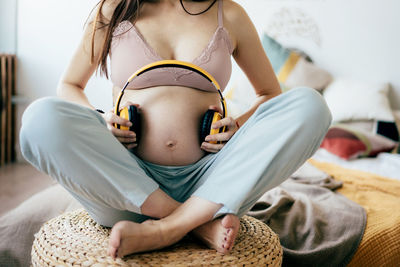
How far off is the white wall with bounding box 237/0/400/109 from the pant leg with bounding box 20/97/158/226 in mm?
2146

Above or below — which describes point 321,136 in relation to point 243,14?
below

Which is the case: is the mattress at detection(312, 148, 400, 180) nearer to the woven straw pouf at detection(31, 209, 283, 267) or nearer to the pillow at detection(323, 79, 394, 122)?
the pillow at detection(323, 79, 394, 122)

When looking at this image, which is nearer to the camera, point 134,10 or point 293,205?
point 134,10

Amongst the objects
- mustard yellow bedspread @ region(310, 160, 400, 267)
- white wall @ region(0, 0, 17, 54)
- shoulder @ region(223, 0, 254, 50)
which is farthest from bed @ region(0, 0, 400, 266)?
white wall @ region(0, 0, 17, 54)

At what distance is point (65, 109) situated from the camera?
2.39 ft

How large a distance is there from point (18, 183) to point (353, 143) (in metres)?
1.88

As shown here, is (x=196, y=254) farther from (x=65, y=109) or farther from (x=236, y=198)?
(x=65, y=109)

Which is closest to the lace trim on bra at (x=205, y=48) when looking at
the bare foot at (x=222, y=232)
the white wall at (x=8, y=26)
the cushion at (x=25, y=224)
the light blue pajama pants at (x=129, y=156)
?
the light blue pajama pants at (x=129, y=156)

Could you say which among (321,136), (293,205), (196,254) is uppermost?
(321,136)

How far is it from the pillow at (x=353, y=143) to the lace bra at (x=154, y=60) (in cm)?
109

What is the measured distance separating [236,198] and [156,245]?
181 millimetres

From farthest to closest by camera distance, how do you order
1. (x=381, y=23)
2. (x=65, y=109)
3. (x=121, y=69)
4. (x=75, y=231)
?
(x=381, y=23) < (x=121, y=69) < (x=75, y=231) < (x=65, y=109)

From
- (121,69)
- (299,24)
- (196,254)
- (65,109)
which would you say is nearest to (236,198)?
(196,254)

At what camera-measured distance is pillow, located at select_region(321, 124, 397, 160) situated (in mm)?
1965
